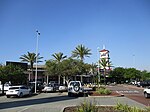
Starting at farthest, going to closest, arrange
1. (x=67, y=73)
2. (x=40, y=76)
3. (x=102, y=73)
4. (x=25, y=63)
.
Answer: (x=102, y=73) → (x=40, y=76) → (x=25, y=63) → (x=67, y=73)

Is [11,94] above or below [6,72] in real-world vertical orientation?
below

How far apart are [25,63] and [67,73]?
11453mm

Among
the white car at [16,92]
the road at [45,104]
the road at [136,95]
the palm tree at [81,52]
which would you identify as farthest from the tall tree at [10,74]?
the palm tree at [81,52]

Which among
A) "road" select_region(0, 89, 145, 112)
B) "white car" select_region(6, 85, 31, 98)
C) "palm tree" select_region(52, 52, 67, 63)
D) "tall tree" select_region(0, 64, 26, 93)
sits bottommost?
"road" select_region(0, 89, 145, 112)

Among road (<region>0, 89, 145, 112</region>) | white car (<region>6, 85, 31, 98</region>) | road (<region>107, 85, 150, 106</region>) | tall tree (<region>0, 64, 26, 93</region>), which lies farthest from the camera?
tall tree (<region>0, 64, 26, 93</region>)

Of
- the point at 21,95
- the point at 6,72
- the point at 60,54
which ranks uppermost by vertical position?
the point at 60,54

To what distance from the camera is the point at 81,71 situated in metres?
63.5

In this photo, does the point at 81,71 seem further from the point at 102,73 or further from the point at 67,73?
the point at 102,73

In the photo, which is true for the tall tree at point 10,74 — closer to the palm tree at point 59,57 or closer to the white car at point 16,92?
the white car at point 16,92

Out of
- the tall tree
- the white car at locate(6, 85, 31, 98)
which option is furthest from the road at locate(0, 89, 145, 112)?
the tall tree

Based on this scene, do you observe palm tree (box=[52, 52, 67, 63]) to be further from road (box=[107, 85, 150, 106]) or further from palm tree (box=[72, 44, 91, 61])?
road (box=[107, 85, 150, 106])

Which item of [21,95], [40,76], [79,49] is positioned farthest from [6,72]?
[40,76]

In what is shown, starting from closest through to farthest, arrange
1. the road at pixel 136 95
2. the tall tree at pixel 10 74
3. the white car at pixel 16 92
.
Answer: the road at pixel 136 95 → the white car at pixel 16 92 → the tall tree at pixel 10 74

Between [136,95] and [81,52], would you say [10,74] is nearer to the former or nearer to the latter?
[136,95]
